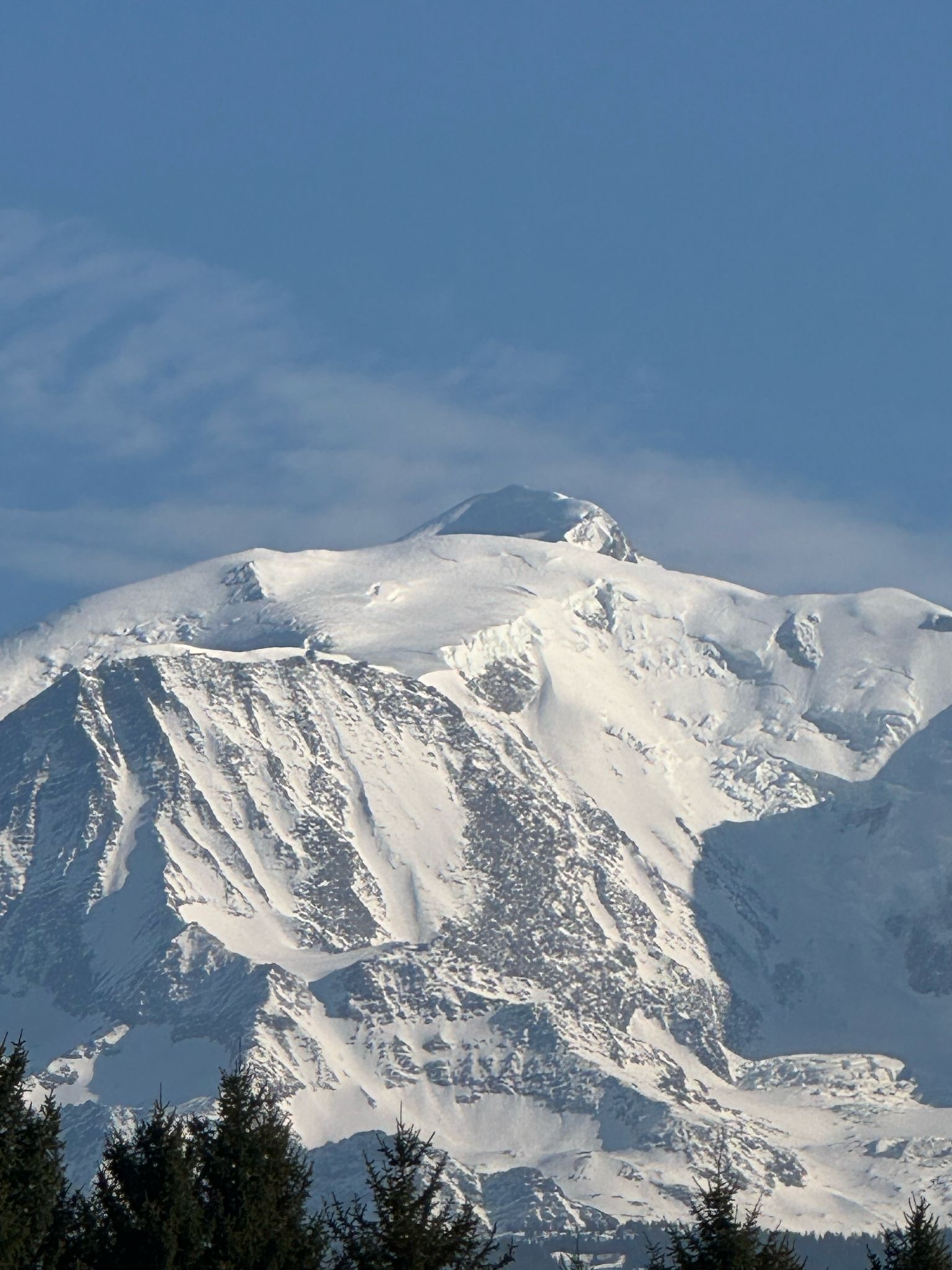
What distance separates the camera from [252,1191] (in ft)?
211

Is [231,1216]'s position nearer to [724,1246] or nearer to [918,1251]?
[724,1246]

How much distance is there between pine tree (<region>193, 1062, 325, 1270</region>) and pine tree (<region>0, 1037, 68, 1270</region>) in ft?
11.9

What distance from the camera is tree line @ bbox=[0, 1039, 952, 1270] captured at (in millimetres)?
60906

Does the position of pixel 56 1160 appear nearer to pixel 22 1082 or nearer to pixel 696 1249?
pixel 22 1082

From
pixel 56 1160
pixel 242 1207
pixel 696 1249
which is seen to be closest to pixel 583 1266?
pixel 696 1249

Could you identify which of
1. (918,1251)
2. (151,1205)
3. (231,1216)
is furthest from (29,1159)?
(918,1251)

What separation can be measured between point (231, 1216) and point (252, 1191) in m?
1.05

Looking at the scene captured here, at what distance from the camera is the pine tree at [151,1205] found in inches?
2436

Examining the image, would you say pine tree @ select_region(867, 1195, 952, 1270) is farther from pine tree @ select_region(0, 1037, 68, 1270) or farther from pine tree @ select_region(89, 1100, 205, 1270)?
pine tree @ select_region(0, 1037, 68, 1270)

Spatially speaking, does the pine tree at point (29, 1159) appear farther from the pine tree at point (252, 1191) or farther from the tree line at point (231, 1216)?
the pine tree at point (252, 1191)

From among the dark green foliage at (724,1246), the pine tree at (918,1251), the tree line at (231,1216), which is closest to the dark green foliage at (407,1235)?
the tree line at (231,1216)

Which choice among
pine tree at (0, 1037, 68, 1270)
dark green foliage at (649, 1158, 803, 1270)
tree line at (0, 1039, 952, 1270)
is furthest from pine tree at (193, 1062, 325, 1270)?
dark green foliage at (649, 1158, 803, 1270)

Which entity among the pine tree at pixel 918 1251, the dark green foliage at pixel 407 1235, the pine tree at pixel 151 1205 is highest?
the pine tree at pixel 151 1205

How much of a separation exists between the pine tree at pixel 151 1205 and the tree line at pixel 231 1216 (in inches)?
1.3
